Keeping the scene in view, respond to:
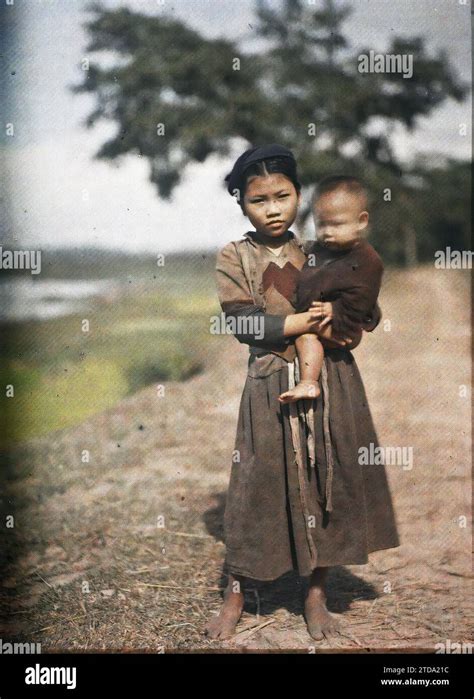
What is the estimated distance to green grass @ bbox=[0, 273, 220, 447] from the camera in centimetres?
348

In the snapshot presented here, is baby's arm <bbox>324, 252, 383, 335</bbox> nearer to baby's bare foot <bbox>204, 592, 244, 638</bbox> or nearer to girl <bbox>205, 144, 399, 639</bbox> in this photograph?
girl <bbox>205, 144, 399, 639</bbox>

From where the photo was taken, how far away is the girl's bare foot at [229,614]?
9.25 feet

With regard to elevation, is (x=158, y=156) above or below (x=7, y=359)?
above

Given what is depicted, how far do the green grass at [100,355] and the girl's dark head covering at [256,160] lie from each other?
1.31 meters

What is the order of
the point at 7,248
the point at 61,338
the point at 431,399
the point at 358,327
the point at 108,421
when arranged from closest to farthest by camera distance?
the point at 358,327, the point at 7,248, the point at 61,338, the point at 108,421, the point at 431,399

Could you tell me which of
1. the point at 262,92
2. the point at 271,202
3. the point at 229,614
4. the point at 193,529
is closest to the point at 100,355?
the point at 193,529

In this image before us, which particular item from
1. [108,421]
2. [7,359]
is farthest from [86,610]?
[108,421]

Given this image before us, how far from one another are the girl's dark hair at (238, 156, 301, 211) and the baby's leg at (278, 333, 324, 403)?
0.55m

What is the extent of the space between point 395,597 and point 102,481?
1880 mm

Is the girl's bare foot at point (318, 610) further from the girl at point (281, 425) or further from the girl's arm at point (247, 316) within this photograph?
the girl's arm at point (247, 316)

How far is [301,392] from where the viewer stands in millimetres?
2615

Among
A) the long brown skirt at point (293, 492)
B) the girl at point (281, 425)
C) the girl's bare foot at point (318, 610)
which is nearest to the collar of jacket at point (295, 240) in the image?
the girl at point (281, 425)
